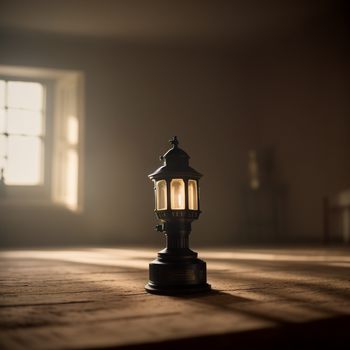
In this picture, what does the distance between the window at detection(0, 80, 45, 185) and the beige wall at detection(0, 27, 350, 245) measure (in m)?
0.44

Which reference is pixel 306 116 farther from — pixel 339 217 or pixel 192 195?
pixel 192 195

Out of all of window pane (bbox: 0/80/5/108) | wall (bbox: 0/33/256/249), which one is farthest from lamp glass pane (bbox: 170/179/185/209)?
window pane (bbox: 0/80/5/108)

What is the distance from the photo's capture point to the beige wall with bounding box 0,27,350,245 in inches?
253

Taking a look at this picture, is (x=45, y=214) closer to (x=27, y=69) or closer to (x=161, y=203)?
(x=27, y=69)

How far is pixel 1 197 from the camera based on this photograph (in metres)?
6.28

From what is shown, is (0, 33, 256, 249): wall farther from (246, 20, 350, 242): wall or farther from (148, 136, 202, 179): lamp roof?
Answer: (148, 136, 202, 179): lamp roof

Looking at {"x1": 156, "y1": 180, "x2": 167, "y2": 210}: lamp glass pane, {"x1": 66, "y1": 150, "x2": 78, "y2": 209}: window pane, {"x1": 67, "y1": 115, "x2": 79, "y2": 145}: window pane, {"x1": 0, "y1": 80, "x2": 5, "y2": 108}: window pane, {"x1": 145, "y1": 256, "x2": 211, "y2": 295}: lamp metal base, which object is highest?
{"x1": 0, "y1": 80, "x2": 5, "y2": 108}: window pane

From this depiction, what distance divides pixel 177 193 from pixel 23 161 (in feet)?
17.1

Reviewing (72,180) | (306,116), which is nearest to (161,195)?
(72,180)

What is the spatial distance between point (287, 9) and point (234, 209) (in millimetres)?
2741

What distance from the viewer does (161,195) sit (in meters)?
1.68

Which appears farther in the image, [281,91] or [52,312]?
[281,91]

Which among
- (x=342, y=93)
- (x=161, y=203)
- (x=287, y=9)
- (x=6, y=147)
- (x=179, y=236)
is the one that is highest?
(x=287, y=9)

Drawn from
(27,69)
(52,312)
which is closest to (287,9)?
(27,69)
